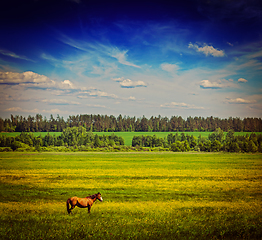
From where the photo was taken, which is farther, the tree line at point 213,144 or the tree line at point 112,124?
the tree line at point 112,124

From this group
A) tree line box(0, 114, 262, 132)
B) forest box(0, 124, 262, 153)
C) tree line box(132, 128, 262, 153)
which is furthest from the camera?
tree line box(0, 114, 262, 132)

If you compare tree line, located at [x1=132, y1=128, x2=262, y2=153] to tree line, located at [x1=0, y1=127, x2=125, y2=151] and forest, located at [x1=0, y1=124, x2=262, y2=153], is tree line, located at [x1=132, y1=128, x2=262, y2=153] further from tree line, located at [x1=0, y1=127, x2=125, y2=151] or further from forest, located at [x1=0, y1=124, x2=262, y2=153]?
tree line, located at [x1=0, y1=127, x2=125, y2=151]

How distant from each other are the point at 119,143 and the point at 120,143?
72.2 inches

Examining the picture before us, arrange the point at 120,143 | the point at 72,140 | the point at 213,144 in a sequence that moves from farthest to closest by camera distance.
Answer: the point at 120,143
the point at 72,140
the point at 213,144

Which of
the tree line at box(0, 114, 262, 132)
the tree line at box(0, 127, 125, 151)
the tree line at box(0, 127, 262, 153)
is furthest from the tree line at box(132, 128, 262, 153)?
the tree line at box(0, 114, 262, 132)

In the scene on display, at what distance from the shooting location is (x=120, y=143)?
4803 inches

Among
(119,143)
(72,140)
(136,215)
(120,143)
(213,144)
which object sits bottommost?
(120,143)

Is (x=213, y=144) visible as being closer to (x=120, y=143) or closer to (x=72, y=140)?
(x=120, y=143)

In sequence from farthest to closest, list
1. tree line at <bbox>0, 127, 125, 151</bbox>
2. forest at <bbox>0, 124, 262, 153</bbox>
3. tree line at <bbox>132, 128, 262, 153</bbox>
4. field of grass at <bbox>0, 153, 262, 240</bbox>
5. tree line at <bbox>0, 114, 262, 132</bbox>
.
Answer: tree line at <bbox>0, 114, 262, 132</bbox>
tree line at <bbox>0, 127, 125, 151</bbox>
forest at <bbox>0, 124, 262, 153</bbox>
tree line at <bbox>132, 128, 262, 153</bbox>
field of grass at <bbox>0, 153, 262, 240</bbox>

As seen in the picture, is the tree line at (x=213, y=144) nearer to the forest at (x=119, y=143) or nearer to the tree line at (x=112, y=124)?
the forest at (x=119, y=143)

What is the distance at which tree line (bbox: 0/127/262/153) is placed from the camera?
9100 centimetres

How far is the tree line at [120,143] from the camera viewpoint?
91000 millimetres

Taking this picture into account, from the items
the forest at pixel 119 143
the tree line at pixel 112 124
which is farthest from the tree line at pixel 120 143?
the tree line at pixel 112 124

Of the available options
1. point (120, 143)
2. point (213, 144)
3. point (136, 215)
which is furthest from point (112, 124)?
point (136, 215)
